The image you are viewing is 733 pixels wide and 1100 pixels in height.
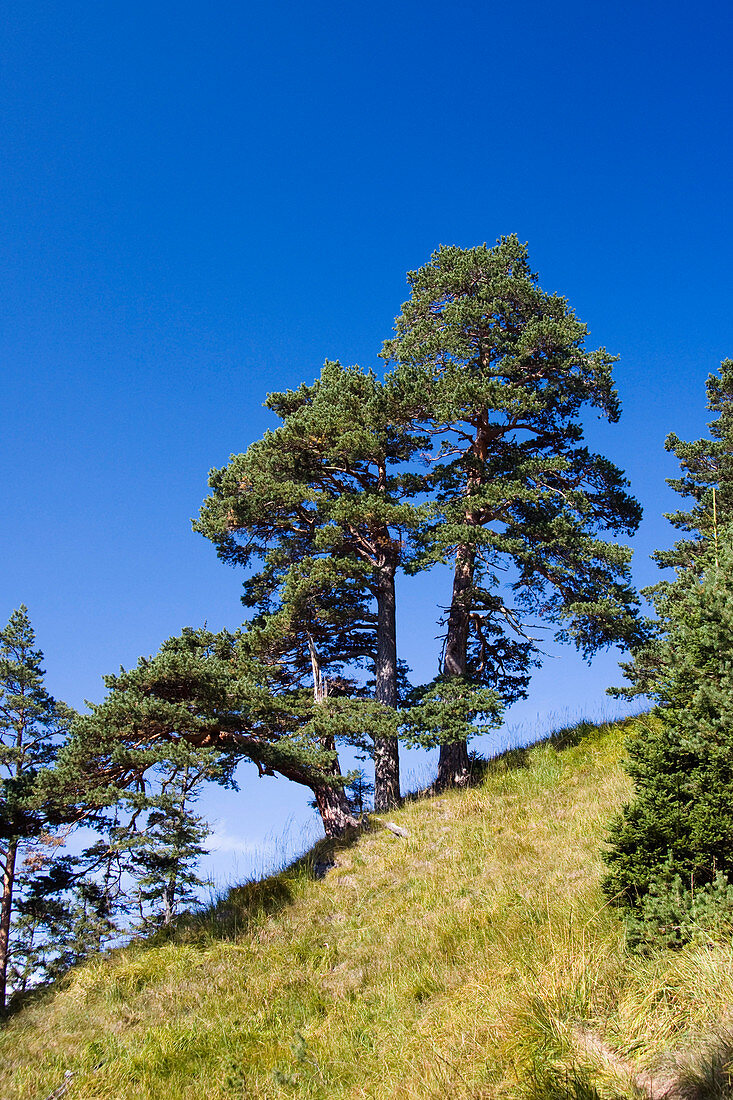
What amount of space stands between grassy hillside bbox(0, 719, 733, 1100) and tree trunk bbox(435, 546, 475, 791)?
6.33 ft

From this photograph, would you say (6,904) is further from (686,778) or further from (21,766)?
(686,778)

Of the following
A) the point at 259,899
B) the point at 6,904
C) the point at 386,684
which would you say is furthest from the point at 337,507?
the point at 6,904

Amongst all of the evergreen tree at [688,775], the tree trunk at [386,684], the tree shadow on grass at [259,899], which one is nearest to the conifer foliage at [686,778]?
the evergreen tree at [688,775]

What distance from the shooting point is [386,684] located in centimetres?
1611

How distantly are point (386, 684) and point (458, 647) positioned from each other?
6.35 feet

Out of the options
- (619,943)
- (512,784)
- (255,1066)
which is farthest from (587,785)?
(255,1066)

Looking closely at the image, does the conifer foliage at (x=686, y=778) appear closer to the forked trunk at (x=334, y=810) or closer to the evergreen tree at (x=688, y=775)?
the evergreen tree at (x=688, y=775)

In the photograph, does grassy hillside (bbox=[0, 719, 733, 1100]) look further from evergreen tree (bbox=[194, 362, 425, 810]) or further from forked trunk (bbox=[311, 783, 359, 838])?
evergreen tree (bbox=[194, 362, 425, 810])

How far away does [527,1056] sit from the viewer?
517 cm

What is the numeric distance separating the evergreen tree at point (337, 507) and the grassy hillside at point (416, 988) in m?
4.08

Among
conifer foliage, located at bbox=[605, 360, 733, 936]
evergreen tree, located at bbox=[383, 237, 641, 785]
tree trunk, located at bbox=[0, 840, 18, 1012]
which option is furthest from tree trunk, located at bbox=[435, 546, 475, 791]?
tree trunk, located at bbox=[0, 840, 18, 1012]

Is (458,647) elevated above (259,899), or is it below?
above

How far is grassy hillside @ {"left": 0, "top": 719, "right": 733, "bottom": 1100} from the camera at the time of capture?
517 cm

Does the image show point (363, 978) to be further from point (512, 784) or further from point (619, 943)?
point (512, 784)
